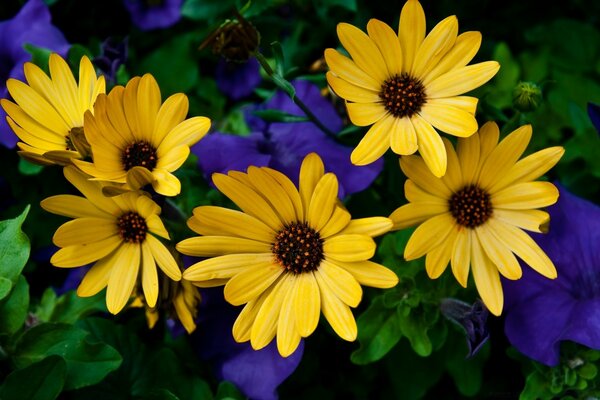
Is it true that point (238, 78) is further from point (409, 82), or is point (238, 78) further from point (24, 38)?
point (409, 82)

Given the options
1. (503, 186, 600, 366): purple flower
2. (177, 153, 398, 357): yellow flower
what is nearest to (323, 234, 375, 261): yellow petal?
(177, 153, 398, 357): yellow flower

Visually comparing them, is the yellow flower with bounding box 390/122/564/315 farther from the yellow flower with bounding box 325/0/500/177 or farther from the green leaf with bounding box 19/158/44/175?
the green leaf with bounding box 19/158/44/175

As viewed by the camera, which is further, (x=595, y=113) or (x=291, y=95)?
(x=595, y=113)

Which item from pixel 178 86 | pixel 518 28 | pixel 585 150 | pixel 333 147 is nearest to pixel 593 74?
pixel 518 28

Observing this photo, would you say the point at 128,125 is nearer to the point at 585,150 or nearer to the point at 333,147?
the point at 333,147

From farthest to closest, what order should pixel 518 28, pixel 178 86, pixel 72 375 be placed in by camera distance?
1. pixel 518 28
2. pixel 178 86
3. pixel 72 375

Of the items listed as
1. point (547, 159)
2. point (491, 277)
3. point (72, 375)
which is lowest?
point (72, 375)

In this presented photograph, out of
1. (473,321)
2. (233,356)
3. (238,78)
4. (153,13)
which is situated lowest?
(233,356)

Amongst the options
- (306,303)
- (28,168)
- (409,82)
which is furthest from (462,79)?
(28,168)
